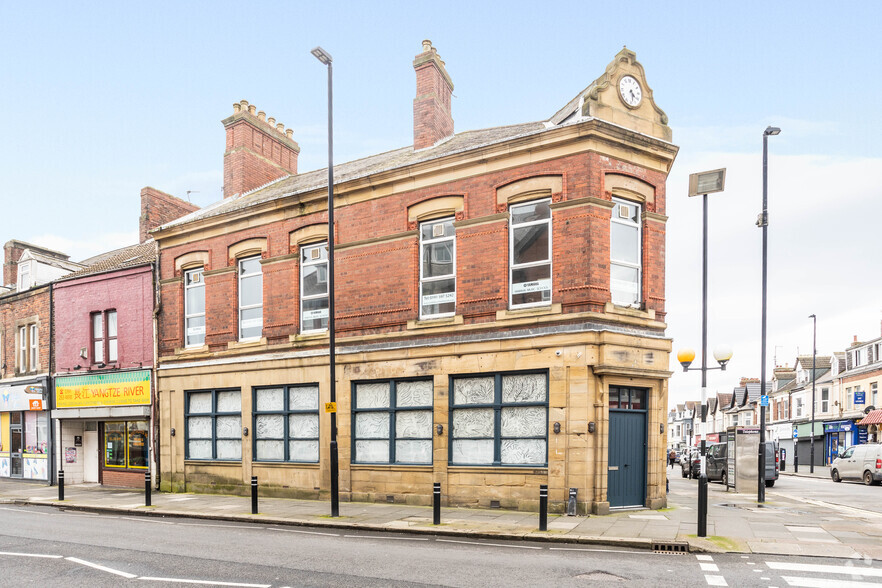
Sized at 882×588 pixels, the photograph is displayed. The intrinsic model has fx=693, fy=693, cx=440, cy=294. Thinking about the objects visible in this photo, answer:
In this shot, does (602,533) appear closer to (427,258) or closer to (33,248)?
(427,258)

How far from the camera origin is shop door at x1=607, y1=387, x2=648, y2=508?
14758mm

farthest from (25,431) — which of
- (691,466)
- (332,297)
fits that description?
(691,466)

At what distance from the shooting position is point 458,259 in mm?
16328

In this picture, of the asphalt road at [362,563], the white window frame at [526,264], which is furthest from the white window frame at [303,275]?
the asphalt road at [362,563]

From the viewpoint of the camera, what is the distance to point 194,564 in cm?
962

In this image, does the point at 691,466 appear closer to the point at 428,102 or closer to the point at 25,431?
the point at 428,102

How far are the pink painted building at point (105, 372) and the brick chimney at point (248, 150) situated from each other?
4.09 metres

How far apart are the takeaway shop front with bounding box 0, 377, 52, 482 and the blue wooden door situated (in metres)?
20.5

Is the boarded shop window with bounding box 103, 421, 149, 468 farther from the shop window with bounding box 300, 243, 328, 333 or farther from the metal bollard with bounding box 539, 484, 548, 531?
the metal bollard with bounding box 539, 484, 548, 531

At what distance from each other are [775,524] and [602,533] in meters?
3.90

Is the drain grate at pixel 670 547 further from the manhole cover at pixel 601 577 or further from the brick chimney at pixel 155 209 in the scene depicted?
the brick chimney at pixel 155 209

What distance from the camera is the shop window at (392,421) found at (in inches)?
658

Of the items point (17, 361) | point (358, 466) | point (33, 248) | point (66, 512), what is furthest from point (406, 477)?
point (33, 248)

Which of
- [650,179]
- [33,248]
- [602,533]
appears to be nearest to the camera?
[602,533]
